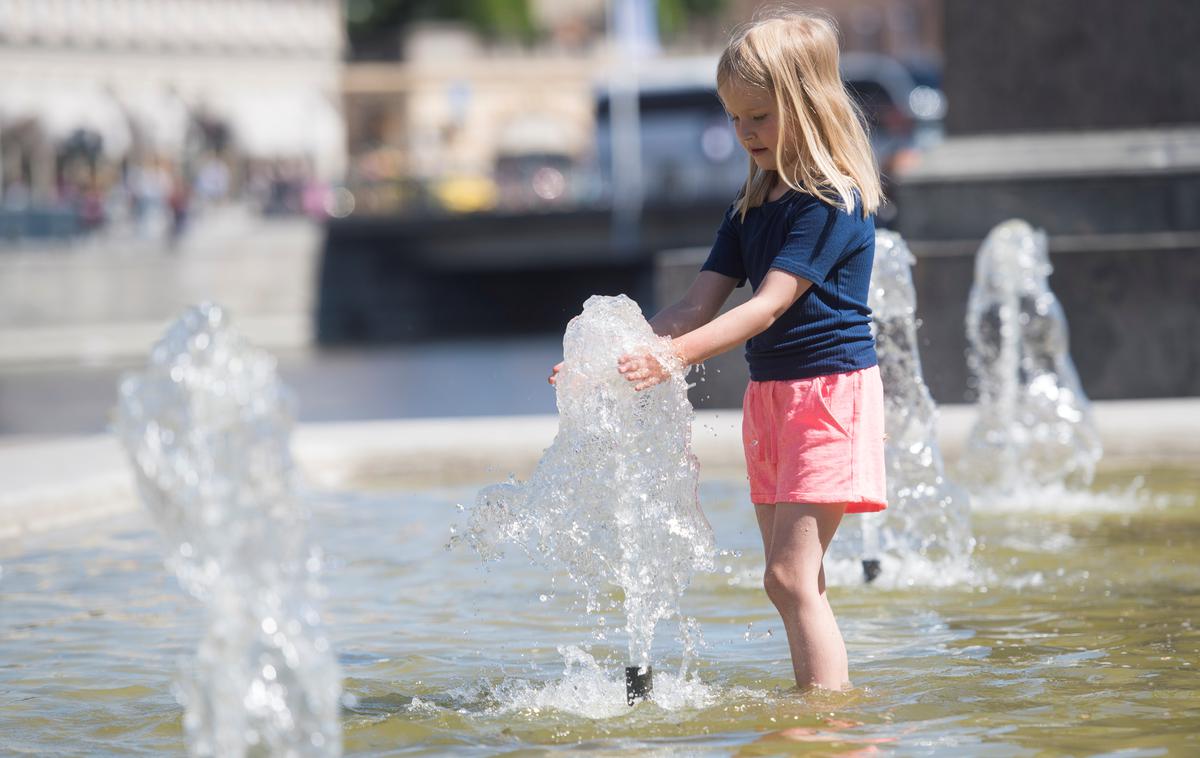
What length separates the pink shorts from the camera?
4262mm

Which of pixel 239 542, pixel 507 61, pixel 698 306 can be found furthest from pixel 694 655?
pixel 507 61

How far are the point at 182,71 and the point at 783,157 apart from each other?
69997 mm

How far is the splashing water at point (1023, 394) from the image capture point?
330 inches

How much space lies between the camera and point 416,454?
10.3 metres

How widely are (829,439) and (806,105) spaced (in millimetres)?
709

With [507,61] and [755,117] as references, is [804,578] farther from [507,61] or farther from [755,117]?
[507,61]

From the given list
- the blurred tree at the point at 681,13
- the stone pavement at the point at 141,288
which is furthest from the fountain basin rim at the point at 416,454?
the blurred tree at the point at 681,13

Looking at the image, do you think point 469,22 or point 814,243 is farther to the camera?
point 469,22

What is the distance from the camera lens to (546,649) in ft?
17.8

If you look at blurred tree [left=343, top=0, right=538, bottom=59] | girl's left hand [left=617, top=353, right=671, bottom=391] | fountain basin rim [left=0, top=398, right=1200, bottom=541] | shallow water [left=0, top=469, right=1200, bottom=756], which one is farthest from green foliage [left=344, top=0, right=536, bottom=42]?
girl's left hand [left=617, top=353, right=671, bottom=391]

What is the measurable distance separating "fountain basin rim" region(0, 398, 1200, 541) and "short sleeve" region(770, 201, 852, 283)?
13.5 feet

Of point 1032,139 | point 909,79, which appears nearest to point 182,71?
point 909,79

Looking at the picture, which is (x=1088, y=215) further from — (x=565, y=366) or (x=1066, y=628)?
(x=565, y=366)

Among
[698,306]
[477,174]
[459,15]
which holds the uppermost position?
[459,15]
